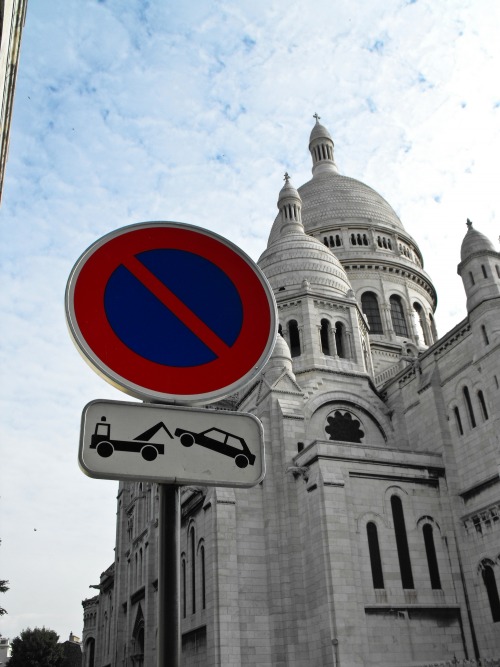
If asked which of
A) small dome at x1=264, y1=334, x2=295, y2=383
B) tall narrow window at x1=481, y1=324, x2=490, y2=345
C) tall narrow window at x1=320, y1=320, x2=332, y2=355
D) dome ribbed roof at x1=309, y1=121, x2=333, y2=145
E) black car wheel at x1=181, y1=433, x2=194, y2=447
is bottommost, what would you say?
black car wheel at x1=181, y1=433, x2=194, y2=447

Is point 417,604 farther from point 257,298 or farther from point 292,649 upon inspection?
point 257,298

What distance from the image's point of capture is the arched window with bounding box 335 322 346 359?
31.1 meters

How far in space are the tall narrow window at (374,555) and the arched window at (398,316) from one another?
18711 millimetres

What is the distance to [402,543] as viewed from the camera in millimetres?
23531

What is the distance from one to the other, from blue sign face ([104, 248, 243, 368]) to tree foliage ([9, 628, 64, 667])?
2145 inches

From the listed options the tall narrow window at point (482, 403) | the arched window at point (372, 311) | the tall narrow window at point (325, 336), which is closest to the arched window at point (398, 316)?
the arched window at point (372, 311)

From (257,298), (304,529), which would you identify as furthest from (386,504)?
(257,298)

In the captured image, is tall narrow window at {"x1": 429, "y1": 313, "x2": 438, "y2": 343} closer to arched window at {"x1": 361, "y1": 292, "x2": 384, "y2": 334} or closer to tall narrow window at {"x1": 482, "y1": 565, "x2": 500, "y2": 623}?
arched window at {"x1": 361, "y1": 292, "x2": 384, "y2": 334}

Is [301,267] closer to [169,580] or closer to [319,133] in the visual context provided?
[319,133]

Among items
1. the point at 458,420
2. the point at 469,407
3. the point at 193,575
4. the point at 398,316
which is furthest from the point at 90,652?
the point at 469,407

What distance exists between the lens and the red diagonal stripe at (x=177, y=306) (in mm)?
2947

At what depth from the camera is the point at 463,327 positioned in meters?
26.3

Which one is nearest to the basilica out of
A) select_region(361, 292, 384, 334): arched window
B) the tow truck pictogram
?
select_region(361, 292, 384, 334): arched window

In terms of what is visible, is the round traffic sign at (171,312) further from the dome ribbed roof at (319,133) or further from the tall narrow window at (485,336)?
the dome ribbed roof at (319,133)
